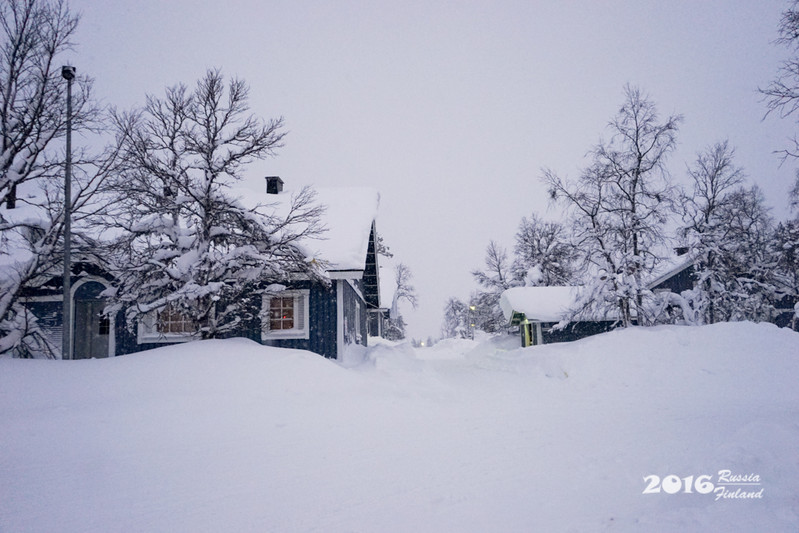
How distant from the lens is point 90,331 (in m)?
14.4

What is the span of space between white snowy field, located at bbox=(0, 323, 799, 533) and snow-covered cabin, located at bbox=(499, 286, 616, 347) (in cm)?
1506

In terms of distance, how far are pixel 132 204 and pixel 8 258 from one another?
7.42 m

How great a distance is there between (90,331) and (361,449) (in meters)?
13.8

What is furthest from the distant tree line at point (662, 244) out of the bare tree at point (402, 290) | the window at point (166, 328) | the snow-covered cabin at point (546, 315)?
the bare tree at point (402, 290)

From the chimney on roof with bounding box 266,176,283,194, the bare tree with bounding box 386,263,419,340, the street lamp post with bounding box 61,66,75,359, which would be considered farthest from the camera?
the bare tree with bounding box 386,263,419,340

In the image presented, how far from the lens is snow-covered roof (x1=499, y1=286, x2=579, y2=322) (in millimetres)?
24828

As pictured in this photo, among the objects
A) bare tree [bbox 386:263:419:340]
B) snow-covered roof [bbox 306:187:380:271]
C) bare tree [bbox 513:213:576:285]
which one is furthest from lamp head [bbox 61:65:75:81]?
bare tree [bbox 386:263:419:340]

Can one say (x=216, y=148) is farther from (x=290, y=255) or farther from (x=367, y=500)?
(x=367, y=500)

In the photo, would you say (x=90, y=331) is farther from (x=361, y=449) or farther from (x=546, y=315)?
(x=546, y=315)

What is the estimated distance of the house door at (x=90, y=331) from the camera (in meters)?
14.2

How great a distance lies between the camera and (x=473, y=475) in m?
4.57

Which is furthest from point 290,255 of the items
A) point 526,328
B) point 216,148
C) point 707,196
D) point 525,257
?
point 525,257

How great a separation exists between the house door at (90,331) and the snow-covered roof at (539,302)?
20989mm

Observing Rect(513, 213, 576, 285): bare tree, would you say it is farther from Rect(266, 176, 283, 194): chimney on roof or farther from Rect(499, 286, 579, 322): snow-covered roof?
Rect(266, 176, 283, 194): chimney on roof
